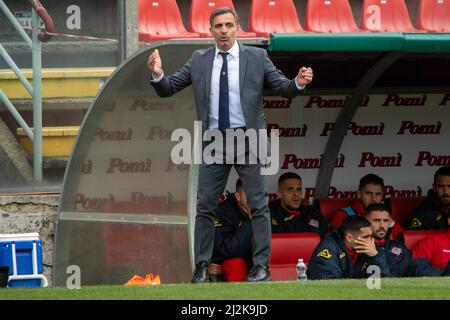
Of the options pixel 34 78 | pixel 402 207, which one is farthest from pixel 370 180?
pixel 34 78

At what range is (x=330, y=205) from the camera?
35.6ft

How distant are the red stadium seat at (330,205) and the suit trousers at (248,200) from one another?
9.42ft

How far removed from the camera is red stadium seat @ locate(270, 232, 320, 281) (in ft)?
32.8

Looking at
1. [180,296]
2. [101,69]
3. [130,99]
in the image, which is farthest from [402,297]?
[101,69]

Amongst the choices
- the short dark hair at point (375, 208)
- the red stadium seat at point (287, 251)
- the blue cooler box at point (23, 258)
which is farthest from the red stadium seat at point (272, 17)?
the blue cooler box at point (23, 258)

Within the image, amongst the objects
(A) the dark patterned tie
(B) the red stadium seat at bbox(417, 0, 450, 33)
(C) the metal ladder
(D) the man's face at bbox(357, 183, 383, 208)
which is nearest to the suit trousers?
(A) the dark patterned tie

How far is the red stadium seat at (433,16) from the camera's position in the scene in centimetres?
1485

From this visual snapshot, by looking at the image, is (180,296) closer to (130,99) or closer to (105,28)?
(130,99)

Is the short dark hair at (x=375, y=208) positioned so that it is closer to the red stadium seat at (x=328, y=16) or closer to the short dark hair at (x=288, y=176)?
the short dark hair at (x=288, y=176)

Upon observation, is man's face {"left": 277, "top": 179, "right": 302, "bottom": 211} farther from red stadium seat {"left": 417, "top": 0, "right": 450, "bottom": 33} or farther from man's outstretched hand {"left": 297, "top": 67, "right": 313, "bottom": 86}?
red stadium seat {"left": 417, "top": 0, "right": 450, "bottom": 33}

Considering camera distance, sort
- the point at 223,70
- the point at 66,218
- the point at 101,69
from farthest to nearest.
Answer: the point at 101,69, the point at 66,218, the point at 223,70

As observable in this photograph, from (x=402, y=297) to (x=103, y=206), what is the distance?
3.69 m

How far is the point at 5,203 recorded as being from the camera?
10477 mm

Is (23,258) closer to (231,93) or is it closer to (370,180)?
(231,93)
